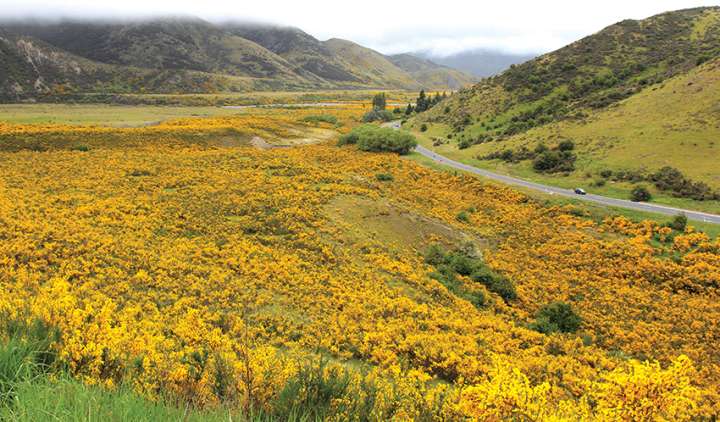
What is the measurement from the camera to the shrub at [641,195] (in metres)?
37.0

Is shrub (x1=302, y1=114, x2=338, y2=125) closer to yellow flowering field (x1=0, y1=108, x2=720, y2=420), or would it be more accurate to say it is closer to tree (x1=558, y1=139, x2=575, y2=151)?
yellow flowering field (x1=0, y1=108, x2=720, y2=420)

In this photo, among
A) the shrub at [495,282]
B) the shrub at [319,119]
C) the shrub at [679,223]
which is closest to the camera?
Result: the shrub at [495,282]

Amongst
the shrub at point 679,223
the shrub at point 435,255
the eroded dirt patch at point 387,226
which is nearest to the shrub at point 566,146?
the shrub at point 679,223

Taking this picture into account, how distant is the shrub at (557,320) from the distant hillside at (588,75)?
49.5 m

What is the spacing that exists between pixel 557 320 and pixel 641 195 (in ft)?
84.6

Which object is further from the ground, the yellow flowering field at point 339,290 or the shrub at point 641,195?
the shrub at point 641,195

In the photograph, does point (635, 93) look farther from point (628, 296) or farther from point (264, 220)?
point (264, 220)

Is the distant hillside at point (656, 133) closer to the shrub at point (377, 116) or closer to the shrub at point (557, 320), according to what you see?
the shrub at point (557, 320)

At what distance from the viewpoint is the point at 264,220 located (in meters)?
23.9

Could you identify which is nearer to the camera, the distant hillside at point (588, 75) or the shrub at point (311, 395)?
the shrub at point (311, 395)

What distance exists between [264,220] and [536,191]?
95.6ft

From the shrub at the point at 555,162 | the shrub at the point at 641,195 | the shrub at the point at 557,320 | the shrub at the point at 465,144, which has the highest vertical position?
the shrub at the point at 465,144

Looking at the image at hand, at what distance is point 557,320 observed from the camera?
18.8 metres

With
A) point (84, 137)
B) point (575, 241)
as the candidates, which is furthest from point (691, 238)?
point (84, 137)
